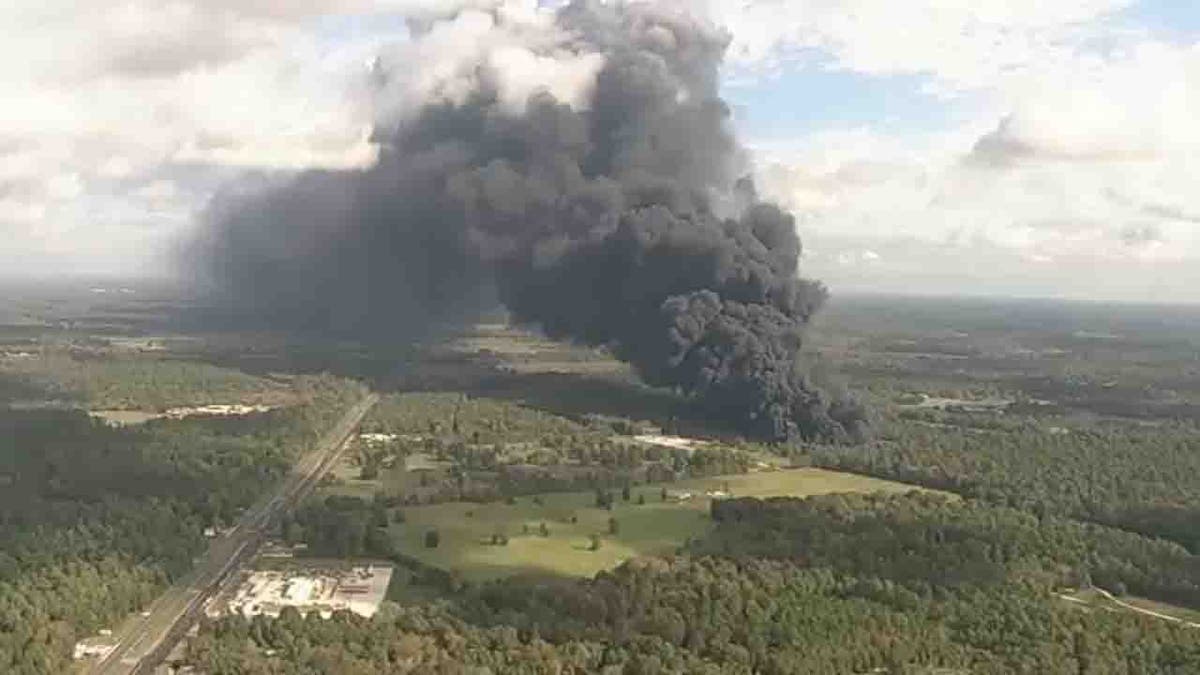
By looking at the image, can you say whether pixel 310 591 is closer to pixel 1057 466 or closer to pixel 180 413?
pixel 1057 466

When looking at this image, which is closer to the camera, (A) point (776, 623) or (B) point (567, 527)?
(A) point (776, 623)

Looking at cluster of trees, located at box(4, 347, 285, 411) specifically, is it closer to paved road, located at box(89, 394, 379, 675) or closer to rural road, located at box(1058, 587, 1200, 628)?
paved road, located at box(89, 394, 379, 675)

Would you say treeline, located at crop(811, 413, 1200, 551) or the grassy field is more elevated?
treeline, located at crop(811, 413, 1200, 551)

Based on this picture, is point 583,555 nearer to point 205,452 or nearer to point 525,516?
point 525,516

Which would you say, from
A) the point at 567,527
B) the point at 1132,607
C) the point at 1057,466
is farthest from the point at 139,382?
the point at 1132,607

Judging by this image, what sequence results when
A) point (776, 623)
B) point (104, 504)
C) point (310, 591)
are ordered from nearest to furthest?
point (776, 623), point (310, 591), point (104, 504)

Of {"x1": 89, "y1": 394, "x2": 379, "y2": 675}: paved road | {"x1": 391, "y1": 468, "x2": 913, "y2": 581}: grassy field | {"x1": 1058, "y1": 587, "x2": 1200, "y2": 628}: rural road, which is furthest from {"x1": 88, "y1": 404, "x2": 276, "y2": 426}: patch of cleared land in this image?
{"x1": 1058, "y1": 587, "x2": 1200, "y2": 628}: rural road
